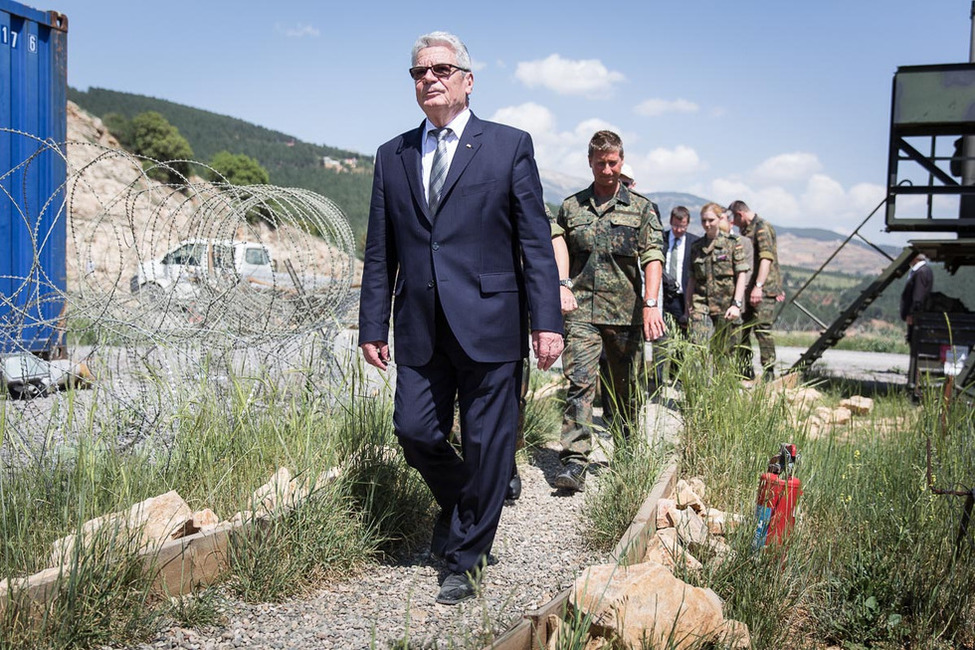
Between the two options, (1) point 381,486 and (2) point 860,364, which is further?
(2) point 860,364

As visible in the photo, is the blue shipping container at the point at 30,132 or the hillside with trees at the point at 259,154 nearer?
the blue shipping container at the point at 30,132

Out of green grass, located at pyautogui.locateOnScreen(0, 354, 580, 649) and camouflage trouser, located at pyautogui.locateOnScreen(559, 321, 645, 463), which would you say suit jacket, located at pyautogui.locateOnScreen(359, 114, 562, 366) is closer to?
green grass, located at pyautogui.locateOnScreen(0, 354, 580, 649)

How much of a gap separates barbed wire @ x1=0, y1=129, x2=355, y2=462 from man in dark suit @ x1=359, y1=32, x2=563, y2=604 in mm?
1035

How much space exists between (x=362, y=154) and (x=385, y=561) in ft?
318

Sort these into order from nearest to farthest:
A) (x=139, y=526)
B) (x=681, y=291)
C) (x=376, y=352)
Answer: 1. (x=139, y=526)
2. (x=376, y=352)
3. (x=681, y=291)

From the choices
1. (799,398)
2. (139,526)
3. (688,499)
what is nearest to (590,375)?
(688,499)

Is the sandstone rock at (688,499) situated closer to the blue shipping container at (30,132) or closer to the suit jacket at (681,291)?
the suit jacket at (681,291)

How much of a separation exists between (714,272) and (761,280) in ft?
3.05

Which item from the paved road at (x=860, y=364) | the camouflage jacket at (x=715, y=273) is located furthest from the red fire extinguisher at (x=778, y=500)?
the paved road at (x=860, y=364)

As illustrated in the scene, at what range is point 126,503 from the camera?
3488 mm

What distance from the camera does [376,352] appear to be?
4008 mm

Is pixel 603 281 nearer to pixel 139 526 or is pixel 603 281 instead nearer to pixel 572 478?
pixel 572 478

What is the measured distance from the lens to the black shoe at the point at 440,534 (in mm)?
4043

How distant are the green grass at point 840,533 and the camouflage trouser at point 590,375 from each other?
0.43 metres
